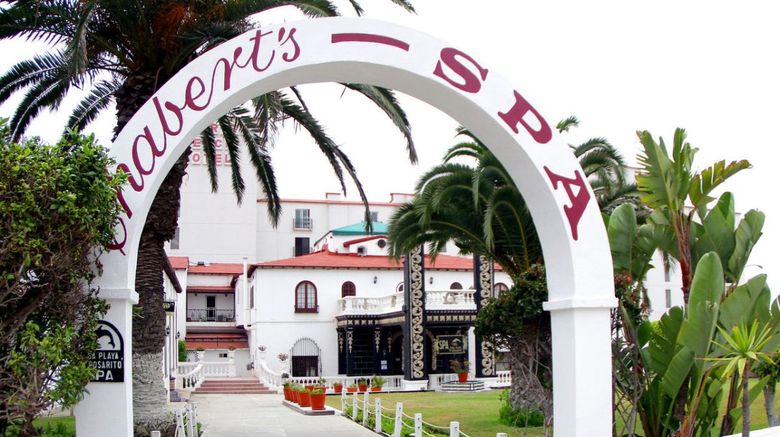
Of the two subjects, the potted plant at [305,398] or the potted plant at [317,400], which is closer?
the potted plant at [317,400]

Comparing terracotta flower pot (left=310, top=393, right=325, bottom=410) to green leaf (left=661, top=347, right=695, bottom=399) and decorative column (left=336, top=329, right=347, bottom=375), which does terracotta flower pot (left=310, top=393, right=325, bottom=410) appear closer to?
green leaf (left=661, top=347, right=695, bottom=399)

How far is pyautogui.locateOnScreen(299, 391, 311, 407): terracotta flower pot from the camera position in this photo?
26.0 metres

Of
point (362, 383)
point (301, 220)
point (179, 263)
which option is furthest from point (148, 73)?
point (301, 220)

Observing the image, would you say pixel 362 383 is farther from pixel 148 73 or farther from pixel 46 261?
pixel 46 261

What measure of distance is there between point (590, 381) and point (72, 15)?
28.2 feet

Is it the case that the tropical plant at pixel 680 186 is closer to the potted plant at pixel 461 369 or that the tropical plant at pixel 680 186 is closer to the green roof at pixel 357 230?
the potted plant at pixel 461 369

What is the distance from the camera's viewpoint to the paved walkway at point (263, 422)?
19406mm

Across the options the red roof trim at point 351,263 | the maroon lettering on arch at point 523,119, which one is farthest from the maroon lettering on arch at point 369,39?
the red roof trim at point 351,263

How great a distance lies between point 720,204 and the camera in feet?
42.1

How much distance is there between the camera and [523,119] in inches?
376

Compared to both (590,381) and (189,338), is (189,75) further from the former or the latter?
(189,338)


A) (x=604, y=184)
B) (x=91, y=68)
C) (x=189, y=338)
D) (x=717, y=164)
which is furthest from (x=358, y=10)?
(x=189, y=338)

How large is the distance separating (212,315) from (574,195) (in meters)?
49.8

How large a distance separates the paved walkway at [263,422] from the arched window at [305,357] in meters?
14.6
